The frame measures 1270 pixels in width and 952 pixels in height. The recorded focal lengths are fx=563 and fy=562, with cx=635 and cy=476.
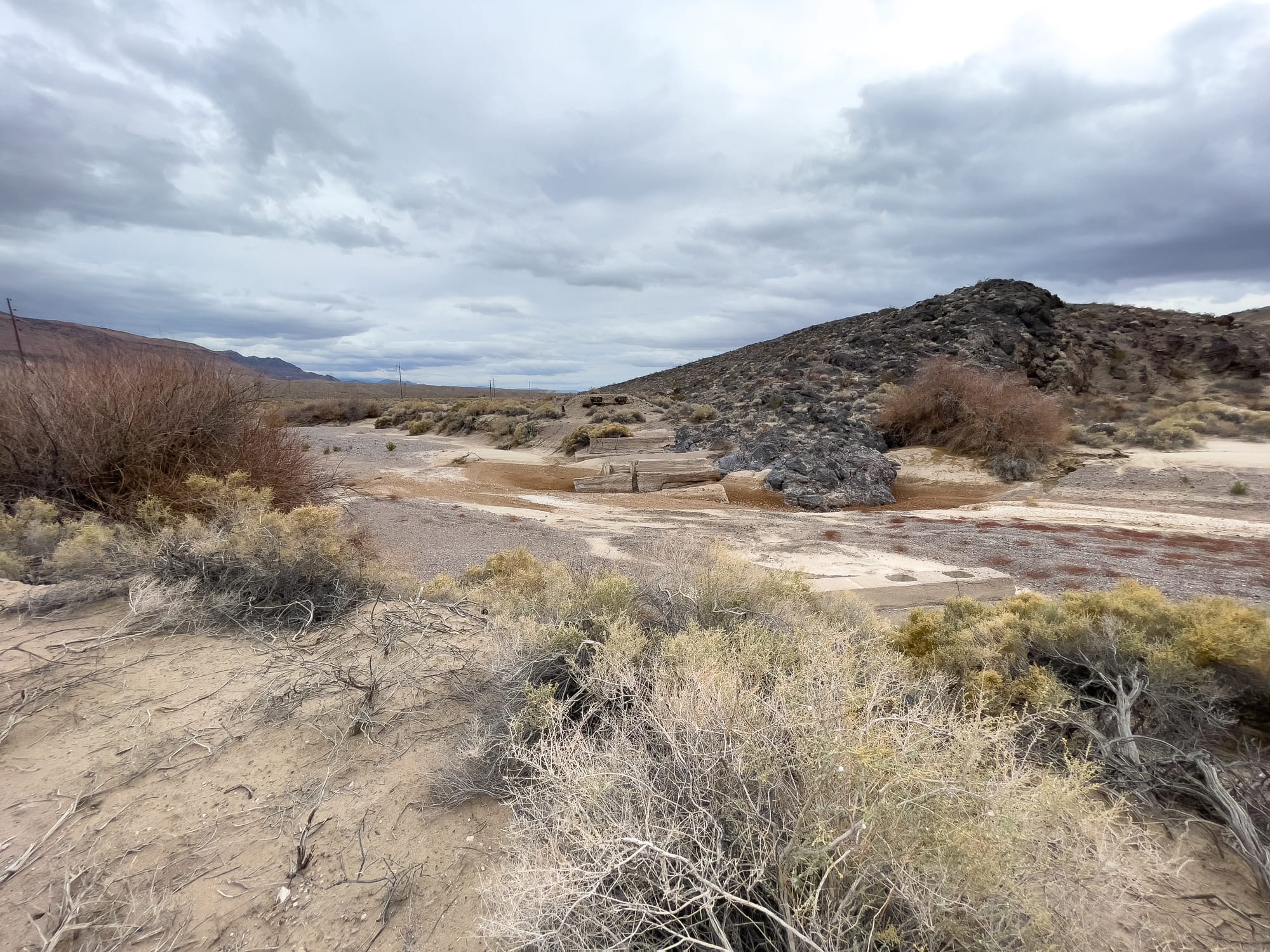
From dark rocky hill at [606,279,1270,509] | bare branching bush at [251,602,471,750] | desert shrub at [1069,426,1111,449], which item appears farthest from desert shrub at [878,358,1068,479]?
bare branching bush at [251,602,471,750]

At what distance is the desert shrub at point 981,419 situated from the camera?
16.8 m

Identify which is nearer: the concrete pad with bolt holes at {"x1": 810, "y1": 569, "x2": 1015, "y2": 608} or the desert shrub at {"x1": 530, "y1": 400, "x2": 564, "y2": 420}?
the concrete pad with bolt holes at {"x1": 810, "y1": 569, "x2": 1015, "y2": 608}

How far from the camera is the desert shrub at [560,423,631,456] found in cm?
2203

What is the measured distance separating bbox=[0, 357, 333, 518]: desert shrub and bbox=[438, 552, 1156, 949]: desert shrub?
6784mm

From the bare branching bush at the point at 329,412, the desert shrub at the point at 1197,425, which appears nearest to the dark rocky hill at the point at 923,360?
the desert shrub at the point at 1197,425

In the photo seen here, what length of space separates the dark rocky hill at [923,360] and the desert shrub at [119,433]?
1119cm

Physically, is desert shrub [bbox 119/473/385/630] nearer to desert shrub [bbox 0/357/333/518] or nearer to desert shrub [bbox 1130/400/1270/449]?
desert shrub [bbox 0/357/333/518]

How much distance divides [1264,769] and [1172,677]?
52 centimetres

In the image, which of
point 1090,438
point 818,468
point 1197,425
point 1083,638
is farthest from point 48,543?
point 1197,425

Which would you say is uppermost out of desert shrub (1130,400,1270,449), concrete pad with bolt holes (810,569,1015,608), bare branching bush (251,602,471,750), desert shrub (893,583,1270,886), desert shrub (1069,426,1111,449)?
desert shrub (1130,400,1270,449)

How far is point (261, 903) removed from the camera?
212 centimetres

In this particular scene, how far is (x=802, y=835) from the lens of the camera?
5.49 feet

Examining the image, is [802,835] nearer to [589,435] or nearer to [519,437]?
[589,435]

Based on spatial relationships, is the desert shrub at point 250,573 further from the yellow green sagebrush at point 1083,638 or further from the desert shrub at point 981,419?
the desert shrub at point 981,419
